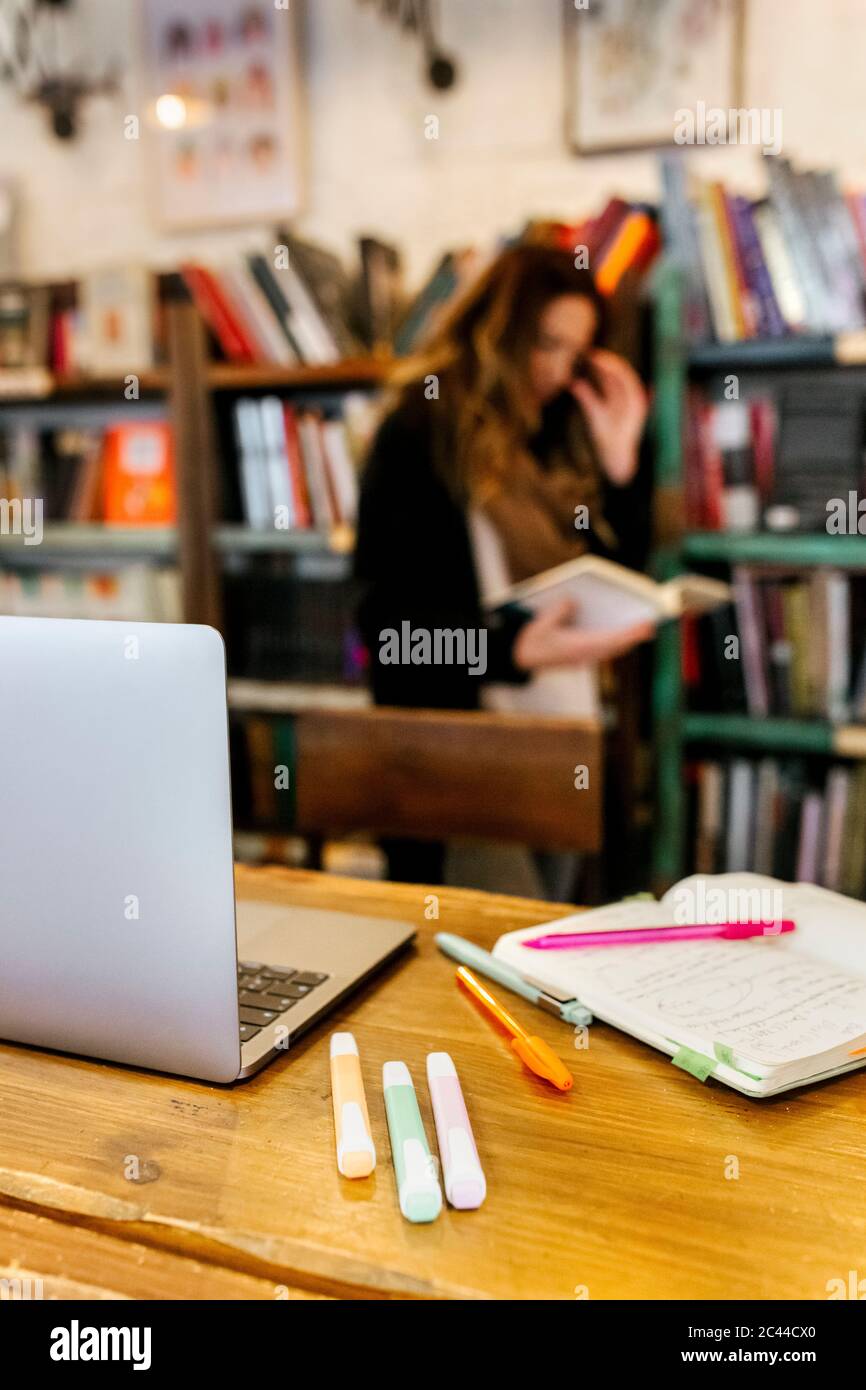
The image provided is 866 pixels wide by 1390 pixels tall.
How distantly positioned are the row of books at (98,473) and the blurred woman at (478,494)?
764 millimetres

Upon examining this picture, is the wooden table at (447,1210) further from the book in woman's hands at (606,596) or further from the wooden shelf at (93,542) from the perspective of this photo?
the wooden shelf at (93,542)

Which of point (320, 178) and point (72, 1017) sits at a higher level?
Result: point (320, 178)

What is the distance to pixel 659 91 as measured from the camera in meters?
2.23

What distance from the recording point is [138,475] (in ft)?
8.43

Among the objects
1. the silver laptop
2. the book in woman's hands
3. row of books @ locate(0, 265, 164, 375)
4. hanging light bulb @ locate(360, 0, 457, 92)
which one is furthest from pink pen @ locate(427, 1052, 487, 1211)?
hanging light bulb @ locate(360, 0, 457, 92)

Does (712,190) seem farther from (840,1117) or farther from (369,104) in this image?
(840,1117)

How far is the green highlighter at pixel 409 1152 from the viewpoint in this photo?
1.73ft

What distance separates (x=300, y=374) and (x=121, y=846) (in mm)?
1828

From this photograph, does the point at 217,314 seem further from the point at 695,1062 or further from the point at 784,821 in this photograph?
the point at 695,1062

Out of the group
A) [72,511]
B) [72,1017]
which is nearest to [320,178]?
[72,511]

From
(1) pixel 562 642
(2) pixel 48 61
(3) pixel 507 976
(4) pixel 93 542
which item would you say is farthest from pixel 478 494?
(2) pixel 48 61

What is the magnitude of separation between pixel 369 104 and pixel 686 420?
108 centimetres

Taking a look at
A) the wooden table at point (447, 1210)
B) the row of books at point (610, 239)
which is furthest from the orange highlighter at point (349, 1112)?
the row of books at point (610, 239)

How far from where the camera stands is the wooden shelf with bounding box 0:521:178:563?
252 cm
